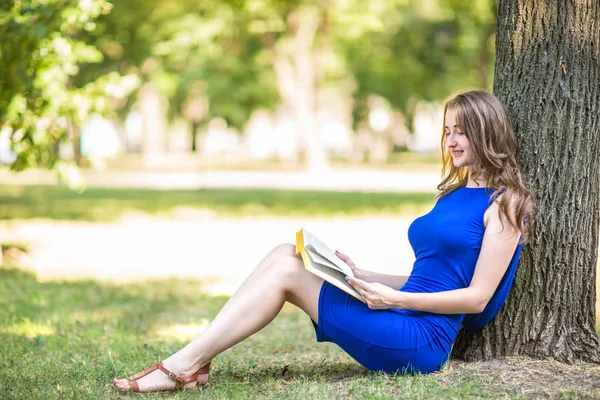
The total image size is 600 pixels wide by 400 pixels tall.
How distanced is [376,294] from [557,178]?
1.28 metres

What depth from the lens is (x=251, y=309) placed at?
4.12m

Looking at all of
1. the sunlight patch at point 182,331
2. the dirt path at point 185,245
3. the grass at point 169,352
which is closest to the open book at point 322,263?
the grass at point 169,352

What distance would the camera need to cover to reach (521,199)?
4074mm

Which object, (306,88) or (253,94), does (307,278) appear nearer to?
(306,88)

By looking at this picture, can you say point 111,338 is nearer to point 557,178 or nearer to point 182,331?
point 182,331

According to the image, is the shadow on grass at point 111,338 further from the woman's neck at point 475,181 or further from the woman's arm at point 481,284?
the woman's neck at point 475,181

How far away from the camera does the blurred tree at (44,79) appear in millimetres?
Answer: 8086

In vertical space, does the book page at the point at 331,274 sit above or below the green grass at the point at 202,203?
above


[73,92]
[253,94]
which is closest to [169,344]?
[73,92]

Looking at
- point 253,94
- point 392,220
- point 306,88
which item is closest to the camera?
point 392,220

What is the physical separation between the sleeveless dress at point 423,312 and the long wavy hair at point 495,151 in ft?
0.31

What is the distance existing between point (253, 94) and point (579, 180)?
3647 cm

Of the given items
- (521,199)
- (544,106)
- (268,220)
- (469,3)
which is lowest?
(268,220)

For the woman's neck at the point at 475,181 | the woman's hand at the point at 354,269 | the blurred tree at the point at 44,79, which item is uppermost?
the blurred tree at the point at 44,79
